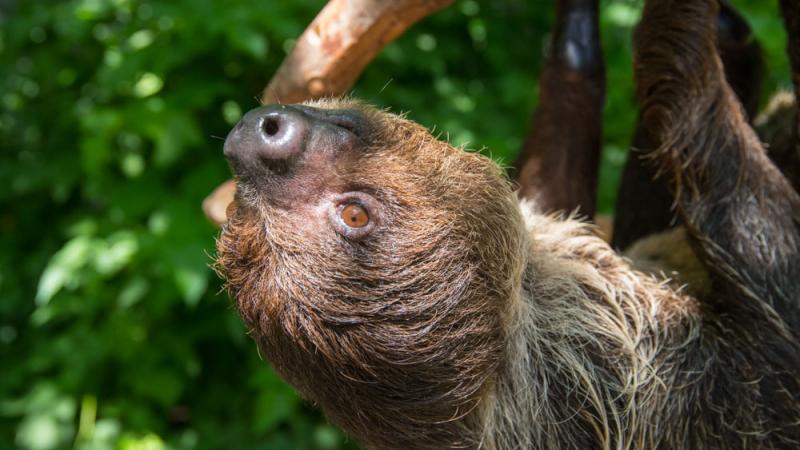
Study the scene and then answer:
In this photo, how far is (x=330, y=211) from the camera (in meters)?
2.74

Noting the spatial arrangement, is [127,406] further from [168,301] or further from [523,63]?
[523,63]

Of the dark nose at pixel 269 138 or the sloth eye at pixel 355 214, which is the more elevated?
the dark nose at pixel 269 138

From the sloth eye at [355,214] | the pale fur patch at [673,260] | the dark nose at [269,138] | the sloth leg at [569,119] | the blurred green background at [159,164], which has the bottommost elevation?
the blurred green background at [159,164]

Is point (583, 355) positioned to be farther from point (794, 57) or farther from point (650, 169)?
point (794, 57)

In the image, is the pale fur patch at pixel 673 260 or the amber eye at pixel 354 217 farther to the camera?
the pale fur patch at pixel 673 260

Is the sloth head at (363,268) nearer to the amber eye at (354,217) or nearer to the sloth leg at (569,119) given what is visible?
the amber eye at (354,217)

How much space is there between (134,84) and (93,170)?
556 mm

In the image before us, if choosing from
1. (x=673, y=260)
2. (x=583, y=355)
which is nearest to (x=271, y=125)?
(x=583, y=355)

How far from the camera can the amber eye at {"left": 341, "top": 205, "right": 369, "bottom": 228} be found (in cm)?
272

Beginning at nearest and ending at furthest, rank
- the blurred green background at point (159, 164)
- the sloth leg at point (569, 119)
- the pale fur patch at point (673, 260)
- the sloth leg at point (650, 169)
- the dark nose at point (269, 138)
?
the dark nose at point (269, 138) → the pale fur patch at point (673, 260) → the sloth leg at point (569, 119) → the sloth leg at point (650, 169) → the blurred green background at point (159, 164)

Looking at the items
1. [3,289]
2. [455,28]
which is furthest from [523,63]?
[3,289]

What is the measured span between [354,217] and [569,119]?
1.80m

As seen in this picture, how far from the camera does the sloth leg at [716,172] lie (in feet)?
10.8

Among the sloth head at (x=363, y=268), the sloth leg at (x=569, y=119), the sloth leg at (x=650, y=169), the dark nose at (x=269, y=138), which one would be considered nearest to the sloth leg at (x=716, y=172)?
the sloth leg at (x=569, y=119)
